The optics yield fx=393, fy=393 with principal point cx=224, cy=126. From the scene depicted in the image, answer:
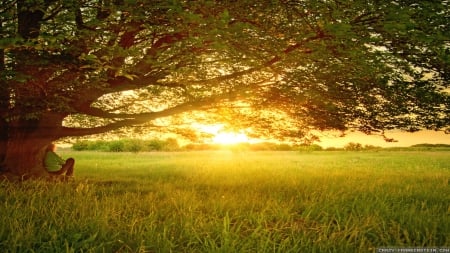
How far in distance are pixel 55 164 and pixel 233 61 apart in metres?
10.3

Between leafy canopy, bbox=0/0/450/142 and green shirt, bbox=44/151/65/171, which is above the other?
leafy canopy, bbox=0/0/450/142

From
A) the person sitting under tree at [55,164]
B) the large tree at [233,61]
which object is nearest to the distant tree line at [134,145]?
the person sitting under tree at [55,164]

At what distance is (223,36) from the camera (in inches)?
295

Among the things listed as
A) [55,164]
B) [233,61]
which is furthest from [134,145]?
[233,61]

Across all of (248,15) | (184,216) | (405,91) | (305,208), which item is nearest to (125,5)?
(248,15)

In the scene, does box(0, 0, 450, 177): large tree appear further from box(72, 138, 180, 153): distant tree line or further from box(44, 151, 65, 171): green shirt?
box(72, 138, 180, 153): distant tree line

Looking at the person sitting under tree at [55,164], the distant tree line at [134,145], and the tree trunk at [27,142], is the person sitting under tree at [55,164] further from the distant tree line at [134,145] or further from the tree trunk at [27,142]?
the distant tree line at [134,145]

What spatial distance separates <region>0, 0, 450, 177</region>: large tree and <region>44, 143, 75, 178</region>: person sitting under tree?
1208 millimetres

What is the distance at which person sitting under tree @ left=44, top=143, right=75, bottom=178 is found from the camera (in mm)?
15352

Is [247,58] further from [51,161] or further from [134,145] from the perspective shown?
[134,145]

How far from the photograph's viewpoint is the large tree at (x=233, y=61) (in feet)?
23.8

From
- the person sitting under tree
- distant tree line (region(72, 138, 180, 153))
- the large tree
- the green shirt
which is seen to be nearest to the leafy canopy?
the large tree

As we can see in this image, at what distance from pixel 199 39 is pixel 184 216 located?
3085mm

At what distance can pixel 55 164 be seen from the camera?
16.3 metres
